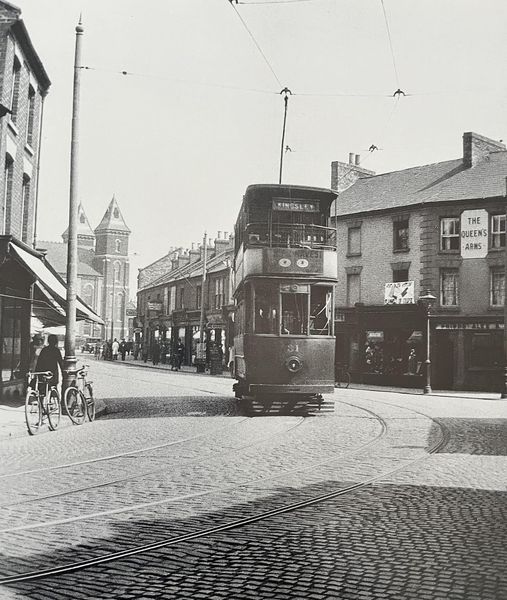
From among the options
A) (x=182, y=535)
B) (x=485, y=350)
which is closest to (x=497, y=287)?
(x=485, y=350)

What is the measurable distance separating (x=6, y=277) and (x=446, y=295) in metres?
20.1

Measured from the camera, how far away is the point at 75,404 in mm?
14422

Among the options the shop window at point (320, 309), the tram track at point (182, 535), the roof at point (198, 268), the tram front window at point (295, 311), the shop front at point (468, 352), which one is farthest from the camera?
the roof at point (198, 268)

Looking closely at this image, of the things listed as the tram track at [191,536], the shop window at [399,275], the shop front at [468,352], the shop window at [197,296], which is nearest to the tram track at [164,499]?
the tram track at [191,536]

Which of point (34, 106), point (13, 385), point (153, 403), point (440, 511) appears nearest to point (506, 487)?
point (440, 511)

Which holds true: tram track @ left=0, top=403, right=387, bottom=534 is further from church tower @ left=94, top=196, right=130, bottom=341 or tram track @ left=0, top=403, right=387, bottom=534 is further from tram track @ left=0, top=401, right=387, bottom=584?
church tower @ left=94, top=196, right=130, bottom=341

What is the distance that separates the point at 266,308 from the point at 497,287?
17835mm

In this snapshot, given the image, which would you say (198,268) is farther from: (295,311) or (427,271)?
(295,311)

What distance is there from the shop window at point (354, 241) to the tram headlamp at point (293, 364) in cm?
2063

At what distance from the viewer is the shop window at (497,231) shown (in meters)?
30.3

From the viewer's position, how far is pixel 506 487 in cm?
790

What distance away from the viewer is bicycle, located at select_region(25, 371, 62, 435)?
42.3ft

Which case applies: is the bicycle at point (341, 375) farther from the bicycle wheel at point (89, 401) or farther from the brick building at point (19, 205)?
the bicycle wheel at point (89, 401)

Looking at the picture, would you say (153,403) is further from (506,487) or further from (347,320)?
(347,320)
